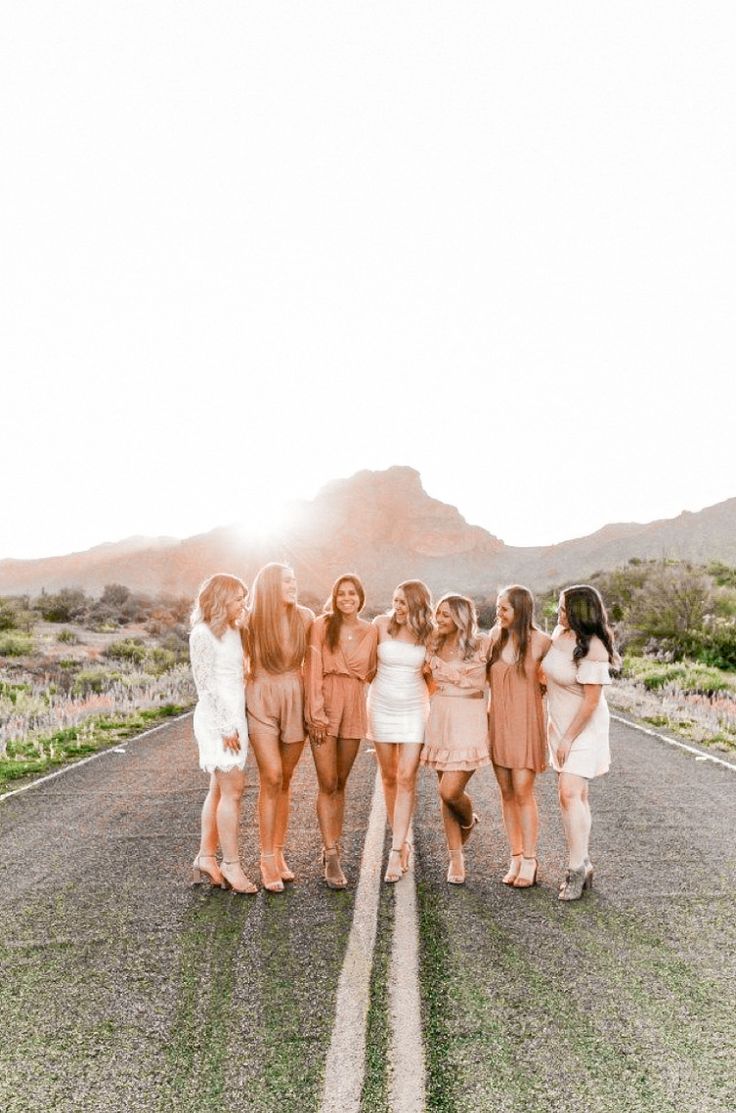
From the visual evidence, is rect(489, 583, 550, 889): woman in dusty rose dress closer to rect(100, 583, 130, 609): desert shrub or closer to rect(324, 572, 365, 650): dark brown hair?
rect(324, 572, 365, 650): dark brown hair

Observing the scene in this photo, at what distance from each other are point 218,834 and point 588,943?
262 cm

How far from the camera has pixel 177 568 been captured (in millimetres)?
119812

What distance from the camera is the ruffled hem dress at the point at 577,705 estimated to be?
5758 mm

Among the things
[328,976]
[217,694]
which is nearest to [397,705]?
[217,694]

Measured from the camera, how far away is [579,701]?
5.88m

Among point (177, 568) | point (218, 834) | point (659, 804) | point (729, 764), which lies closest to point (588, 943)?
point (218, 834)

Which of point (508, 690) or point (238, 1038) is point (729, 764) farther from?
point (238, 1038)

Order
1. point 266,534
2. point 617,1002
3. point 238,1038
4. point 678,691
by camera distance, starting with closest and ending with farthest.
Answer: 1. point 238,1038
2. point 617,1002
3. point 678,691
4. point 266,534

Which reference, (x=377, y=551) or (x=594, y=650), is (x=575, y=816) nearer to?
(x=594, y=650)

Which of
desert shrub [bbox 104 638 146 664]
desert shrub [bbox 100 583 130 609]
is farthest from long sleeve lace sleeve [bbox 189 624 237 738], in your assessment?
desert shrub [bbox 100 583 130 609]

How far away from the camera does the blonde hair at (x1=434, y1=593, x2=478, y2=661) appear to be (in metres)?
6.09

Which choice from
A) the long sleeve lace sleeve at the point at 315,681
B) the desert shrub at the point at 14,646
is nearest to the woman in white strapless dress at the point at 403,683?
the long sleeve lace sleeve at the point at 315,681

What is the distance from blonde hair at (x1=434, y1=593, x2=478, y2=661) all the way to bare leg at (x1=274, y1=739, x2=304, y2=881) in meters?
1.24

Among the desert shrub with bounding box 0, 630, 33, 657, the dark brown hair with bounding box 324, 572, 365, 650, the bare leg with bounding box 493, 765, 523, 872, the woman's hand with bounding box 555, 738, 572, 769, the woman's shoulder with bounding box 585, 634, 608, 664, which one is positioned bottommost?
the desert shrub with bounding box 0, 630, 33, 657
